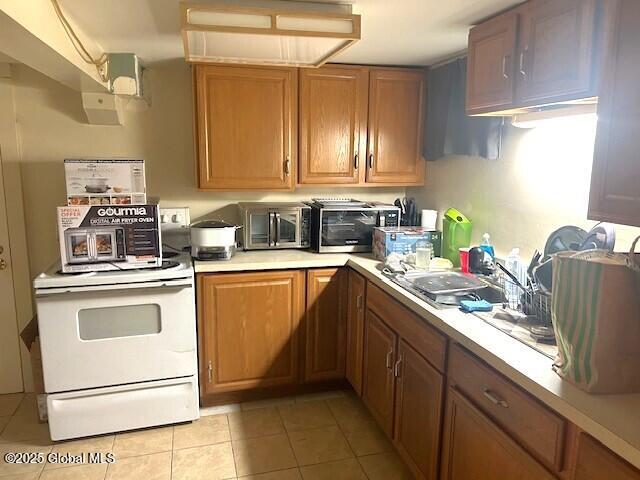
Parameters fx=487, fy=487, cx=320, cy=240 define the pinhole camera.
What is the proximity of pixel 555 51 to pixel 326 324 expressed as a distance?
1.87 metres

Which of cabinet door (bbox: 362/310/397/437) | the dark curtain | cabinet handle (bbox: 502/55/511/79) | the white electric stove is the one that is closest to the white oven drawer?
the white electric stove

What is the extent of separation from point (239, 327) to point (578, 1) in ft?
7.09

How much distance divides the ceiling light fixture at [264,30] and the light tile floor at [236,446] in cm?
192

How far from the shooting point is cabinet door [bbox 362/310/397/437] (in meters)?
2.31

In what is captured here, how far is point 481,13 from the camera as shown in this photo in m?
1.93

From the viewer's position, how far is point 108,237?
Answer: 8.04 feet

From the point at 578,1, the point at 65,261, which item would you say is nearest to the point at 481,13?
the point at 578,1

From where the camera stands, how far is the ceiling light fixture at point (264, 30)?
1.73 m

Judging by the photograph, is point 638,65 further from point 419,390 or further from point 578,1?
point 419,390

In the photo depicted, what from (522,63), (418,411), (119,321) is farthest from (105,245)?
(522,63)

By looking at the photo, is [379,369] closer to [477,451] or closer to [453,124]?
[477,451]

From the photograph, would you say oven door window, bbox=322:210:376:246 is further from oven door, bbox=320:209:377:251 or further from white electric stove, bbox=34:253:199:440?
white electric stove, bbox=34:253:199:440

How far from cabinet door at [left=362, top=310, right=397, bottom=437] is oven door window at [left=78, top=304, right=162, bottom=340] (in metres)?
1.10

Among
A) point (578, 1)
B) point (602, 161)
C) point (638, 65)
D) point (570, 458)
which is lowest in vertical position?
point (570, 458)
